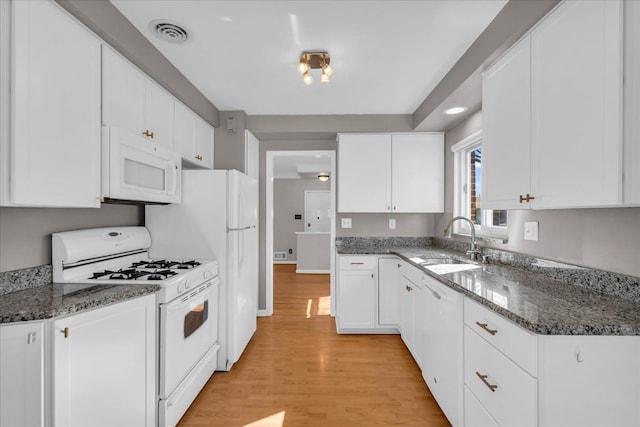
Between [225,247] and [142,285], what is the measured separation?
83 cm

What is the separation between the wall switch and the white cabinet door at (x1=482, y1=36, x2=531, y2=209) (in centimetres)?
37

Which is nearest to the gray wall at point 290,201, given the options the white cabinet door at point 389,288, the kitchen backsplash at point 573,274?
the white cabinet door at point 389,288

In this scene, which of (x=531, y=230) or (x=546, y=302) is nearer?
(x=546, y=302)

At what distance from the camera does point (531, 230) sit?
1.95m

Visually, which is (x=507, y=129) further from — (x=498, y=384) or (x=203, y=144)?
(x=203, y=144)

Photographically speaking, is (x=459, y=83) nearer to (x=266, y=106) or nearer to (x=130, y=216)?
(x=266, y=106)

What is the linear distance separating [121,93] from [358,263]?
2418 mm

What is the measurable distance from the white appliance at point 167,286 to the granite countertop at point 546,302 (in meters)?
1.61

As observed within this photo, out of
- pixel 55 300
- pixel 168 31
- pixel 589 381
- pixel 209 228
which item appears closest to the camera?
pixel 589 381

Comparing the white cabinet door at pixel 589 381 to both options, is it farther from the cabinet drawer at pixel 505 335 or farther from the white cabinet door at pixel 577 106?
the white cabinet door at pixel 577 106

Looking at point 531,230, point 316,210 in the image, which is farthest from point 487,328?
point 316,210

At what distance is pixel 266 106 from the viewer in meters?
3.06

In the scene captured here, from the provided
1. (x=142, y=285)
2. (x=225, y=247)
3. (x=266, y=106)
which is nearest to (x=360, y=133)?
(x=266, y=106)

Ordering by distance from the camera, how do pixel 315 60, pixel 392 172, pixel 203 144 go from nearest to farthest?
pixel 315 60
pixel 203 144
pixel 392 172
